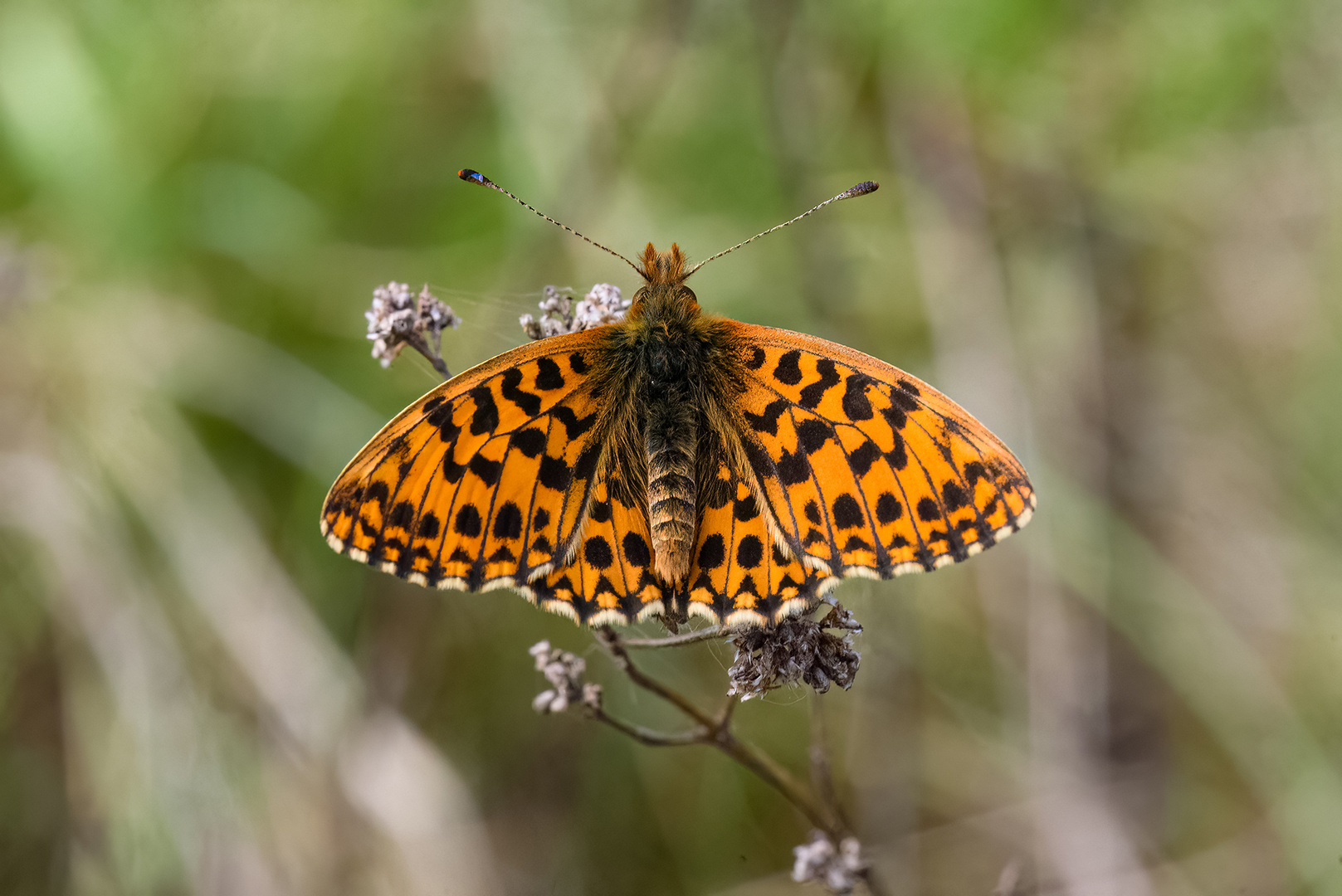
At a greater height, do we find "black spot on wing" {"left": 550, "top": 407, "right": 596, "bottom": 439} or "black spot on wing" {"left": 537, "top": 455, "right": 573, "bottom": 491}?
"black spot on wing" {"left": 550, "top": 407, "right": 596, "bottom": 439}

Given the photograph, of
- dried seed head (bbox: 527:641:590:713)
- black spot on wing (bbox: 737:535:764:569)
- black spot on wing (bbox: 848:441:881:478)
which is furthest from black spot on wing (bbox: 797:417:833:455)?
dried seed head (bbox: 527:641:590:713)

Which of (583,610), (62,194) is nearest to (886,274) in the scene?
(583,610)

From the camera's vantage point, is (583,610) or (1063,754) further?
(1063,754)

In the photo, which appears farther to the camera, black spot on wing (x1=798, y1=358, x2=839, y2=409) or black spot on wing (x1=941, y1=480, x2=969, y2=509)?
black spot on wing (x1=798, y1=358, x2=839, y2=409)

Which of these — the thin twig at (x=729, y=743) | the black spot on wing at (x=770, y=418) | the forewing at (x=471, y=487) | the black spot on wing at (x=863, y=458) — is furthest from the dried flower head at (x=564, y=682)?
the black spot on wing at (x=863, y=458)

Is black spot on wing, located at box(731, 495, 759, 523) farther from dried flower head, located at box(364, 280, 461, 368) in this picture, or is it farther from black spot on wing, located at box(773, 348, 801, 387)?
dried flower head, located at box(364, 280, 461, 368)

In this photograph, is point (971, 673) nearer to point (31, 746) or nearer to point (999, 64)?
point (999, 64)

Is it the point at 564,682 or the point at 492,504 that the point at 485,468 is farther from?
the point at 564,682

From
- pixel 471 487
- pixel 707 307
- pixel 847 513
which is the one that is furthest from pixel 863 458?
pixel 707 307
